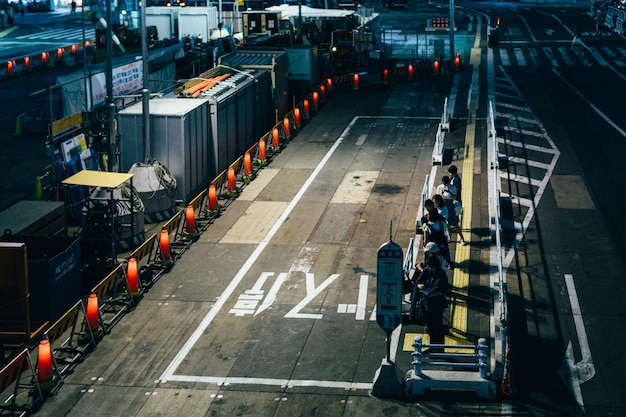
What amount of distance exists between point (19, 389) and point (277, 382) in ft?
16.1

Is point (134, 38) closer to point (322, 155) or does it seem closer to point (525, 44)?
point (525, 44)

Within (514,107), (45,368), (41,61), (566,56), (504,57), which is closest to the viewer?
(45,368)

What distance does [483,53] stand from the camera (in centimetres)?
6688

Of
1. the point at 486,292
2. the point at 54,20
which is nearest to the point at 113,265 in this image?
the point at 486,292

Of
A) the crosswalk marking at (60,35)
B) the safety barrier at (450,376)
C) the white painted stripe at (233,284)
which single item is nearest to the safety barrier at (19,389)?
the white painted stripe at (233,284)

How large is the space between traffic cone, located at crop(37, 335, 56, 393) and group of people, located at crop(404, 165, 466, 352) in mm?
7314

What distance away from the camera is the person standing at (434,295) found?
18.8m

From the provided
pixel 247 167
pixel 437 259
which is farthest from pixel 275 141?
pixel 437 259

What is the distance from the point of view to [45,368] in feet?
59.4

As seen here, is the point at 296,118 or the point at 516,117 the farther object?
the point at 516,117

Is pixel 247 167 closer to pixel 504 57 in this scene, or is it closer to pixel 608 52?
pixel 504 57

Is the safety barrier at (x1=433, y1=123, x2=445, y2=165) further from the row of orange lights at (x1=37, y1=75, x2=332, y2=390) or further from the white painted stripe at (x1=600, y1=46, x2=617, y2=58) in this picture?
the white painted stripe at (x1=600, y1=46, x2=617, y2=58)

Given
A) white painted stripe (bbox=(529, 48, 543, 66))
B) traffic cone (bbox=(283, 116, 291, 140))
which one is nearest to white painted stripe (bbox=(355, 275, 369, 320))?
traffic cone (bbox=(283, 116, 291, 140))

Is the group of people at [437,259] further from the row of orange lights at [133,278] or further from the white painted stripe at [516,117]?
the white painted stripe at [516,117]
